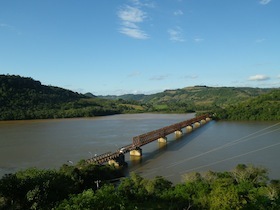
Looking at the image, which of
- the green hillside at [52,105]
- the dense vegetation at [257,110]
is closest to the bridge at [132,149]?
the dense vegetation at [257,110]

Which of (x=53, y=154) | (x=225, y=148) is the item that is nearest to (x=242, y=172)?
(x=225, y=148)

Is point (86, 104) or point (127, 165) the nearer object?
point (127, 165)

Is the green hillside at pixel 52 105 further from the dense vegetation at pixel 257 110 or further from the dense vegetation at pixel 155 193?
the dense vegetation at pixel 155 193

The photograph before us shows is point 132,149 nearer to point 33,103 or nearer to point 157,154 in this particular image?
point 157,154

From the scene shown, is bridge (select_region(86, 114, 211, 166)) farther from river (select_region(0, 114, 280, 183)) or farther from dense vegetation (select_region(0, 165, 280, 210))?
dense vegetation (select_region(0, 165, 280, 210))

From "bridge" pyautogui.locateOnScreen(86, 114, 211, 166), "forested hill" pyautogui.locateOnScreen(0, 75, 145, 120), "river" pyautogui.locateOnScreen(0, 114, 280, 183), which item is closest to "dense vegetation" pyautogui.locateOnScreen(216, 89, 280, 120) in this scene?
"bridge" pyautogui.locateOnScreen(86, 114, 211, 166)

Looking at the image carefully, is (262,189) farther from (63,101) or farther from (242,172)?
(63,101)

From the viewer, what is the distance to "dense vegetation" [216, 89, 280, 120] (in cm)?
10181

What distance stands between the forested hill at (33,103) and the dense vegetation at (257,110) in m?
56.3

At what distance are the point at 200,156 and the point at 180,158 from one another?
278 cm

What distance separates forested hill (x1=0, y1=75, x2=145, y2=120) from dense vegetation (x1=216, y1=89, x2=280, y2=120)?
5629 cm

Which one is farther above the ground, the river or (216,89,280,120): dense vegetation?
(216,89,280,120): dense vegetation

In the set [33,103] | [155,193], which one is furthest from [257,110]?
[155,193]

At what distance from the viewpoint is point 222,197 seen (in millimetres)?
17641
